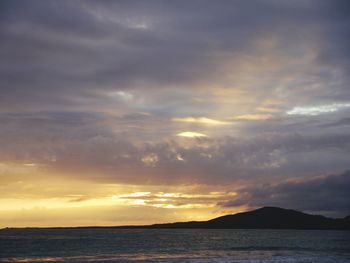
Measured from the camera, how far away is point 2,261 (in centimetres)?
7619

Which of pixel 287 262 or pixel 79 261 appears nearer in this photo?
pixel 287 262

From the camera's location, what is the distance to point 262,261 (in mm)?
68938

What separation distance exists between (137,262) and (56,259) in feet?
52.0

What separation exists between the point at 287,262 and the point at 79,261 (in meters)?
31.5

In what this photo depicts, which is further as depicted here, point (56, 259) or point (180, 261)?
point (56, 259)

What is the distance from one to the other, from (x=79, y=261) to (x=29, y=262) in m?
8.16

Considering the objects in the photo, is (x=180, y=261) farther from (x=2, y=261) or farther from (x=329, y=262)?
(x=2, y=261)

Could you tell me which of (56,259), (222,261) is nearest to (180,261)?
(222,261)

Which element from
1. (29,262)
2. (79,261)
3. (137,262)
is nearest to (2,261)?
(29,262)

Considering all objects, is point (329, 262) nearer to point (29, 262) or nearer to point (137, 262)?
point (137, 262)

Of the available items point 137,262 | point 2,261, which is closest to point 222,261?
point 137,262

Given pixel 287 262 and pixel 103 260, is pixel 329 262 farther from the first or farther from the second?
pixel 103 260

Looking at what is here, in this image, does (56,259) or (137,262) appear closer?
(137,262)

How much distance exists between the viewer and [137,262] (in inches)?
2709
